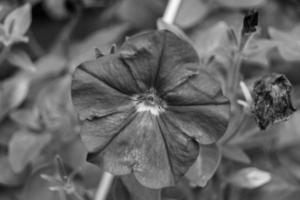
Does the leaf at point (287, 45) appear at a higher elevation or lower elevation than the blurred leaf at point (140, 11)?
lower

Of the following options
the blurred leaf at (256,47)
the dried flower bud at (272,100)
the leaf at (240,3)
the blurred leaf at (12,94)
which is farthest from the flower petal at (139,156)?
the leaf at (240,3)

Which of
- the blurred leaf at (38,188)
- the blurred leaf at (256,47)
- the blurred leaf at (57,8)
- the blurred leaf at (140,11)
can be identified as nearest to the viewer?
the blurred leaf at (256,47)

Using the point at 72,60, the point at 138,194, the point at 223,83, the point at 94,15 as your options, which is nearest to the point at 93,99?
the point at 138,194

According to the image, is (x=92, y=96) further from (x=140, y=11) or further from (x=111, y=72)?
(x=140, y=11)

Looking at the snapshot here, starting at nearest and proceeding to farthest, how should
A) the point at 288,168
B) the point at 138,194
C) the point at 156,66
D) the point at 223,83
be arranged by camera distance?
the point at 156,66 → the point at 138,194 → the point at 223,83 → the point at 288,168

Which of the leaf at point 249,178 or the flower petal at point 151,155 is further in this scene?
the leaf at point 249,178

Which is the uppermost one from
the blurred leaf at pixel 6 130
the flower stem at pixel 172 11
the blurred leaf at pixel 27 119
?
the flower stem at pixel 172 11

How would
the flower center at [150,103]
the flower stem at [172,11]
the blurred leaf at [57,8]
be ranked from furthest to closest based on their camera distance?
the blurred leaf at [57,8] < the flower stem at [172,11] < the flower center at [150,103]

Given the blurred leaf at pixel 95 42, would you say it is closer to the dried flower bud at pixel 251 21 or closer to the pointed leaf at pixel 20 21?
the pointed leaf at pixel 20 21

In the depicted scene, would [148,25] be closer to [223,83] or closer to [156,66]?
[223,83]

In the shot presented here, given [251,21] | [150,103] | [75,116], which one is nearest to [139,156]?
[150,103]
